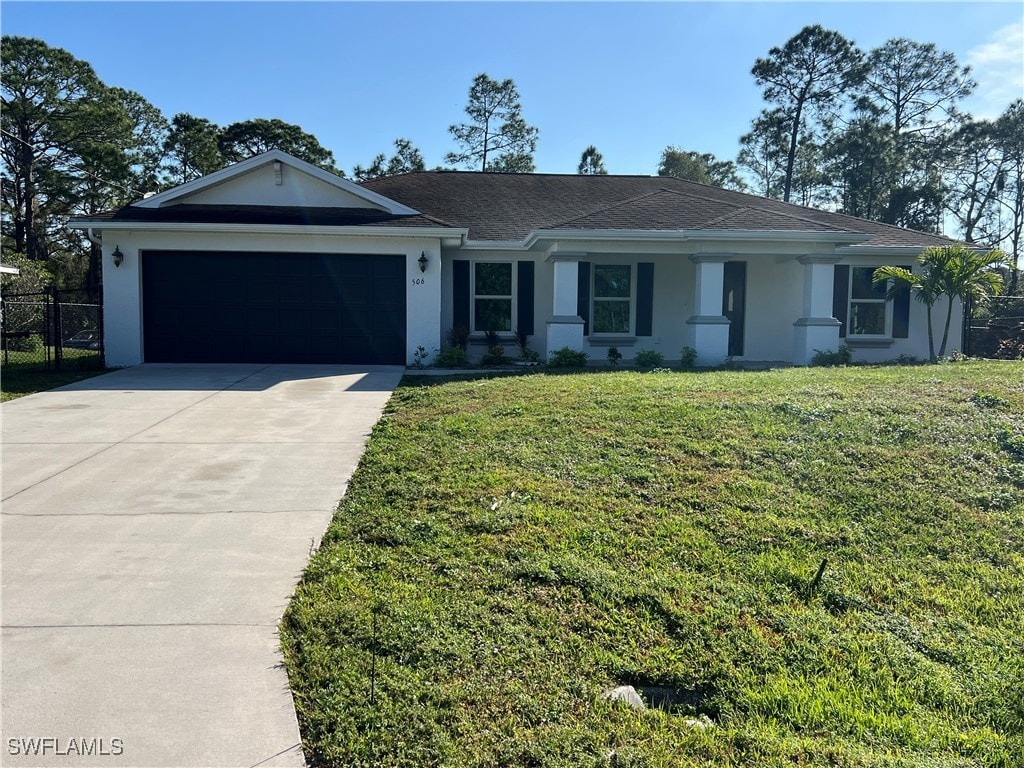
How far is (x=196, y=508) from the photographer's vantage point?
5492mm

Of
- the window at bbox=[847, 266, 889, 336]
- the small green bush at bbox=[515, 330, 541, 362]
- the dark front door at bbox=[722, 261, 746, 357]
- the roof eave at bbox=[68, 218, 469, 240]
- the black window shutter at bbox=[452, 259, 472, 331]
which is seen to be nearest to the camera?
the roof eave at bbox=[68, 218, 469, 240]

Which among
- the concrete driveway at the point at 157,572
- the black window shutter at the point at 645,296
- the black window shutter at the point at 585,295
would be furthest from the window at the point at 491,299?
the concrete driveway at the point at 157,572

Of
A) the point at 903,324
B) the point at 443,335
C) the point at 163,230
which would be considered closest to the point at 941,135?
the point at 903,324

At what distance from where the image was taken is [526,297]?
15797mm

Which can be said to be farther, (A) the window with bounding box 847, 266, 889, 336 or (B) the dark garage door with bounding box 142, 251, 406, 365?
(A) the window with bounding box 847, 266, 889, 336

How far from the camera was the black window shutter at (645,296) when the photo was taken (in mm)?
15773

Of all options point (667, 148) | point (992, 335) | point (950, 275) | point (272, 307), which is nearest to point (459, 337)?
point (272, 307)

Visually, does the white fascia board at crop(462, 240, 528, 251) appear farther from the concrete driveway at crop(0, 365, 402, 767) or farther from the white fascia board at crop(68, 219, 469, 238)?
the concrete driveway at crop(0, 365, 402, 767)

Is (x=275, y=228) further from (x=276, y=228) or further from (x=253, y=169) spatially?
(x=253, y=169)

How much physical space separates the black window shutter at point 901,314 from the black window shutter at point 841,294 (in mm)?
1135

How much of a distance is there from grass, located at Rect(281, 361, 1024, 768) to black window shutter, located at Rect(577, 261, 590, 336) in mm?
8471

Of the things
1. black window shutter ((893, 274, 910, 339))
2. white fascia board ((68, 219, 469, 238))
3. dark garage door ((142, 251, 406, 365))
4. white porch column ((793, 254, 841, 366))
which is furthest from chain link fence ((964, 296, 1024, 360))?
dark garage door ((142, 251, 406, 365))

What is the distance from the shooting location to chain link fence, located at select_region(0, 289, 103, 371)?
44.1 feet

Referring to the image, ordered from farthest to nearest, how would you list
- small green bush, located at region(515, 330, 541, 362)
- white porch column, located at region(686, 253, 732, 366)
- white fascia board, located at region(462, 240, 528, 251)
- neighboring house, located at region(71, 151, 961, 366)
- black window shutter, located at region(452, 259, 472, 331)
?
black window shutter, located at region(452, 259, 472, 331)
white fascia board, located at region(462, 240, 528, 251)
small green bush, located at region(515, 330, 541, 362)
white porch column, located at region(686, 253, 732, 366)
neighboring house, located at region(71, 151, 961, 366)
